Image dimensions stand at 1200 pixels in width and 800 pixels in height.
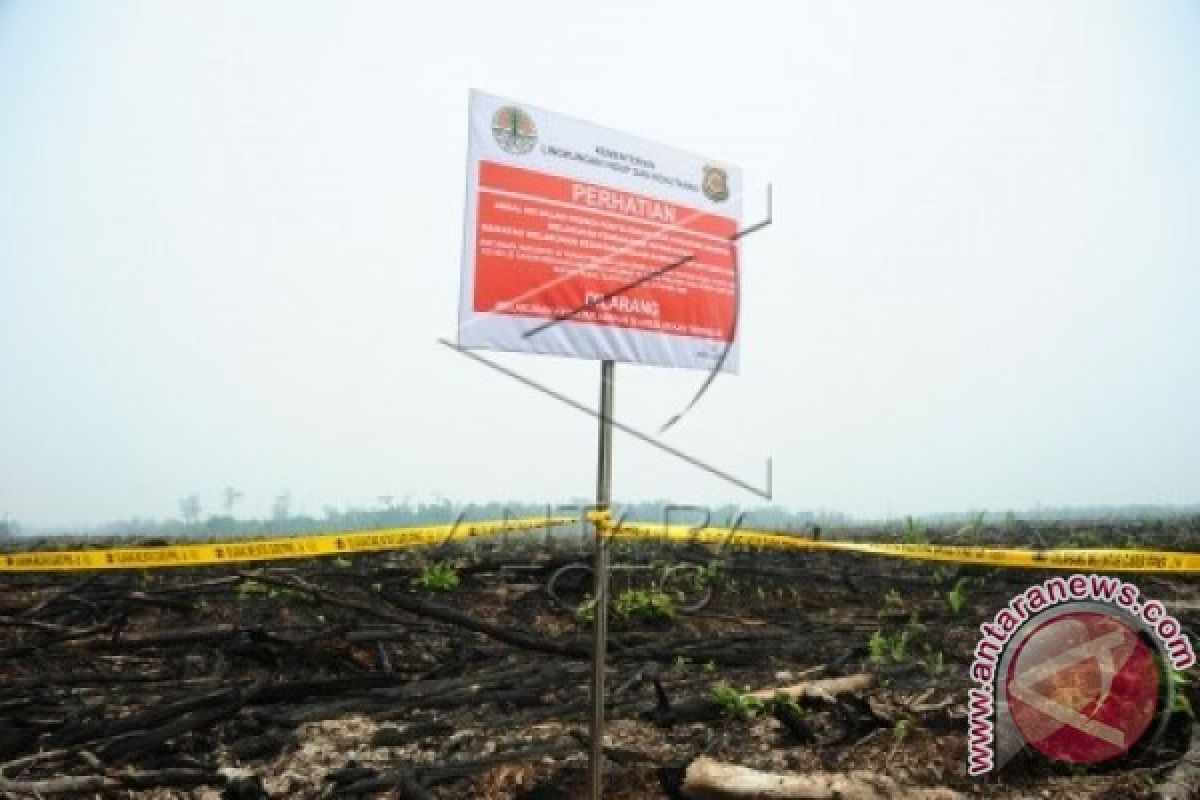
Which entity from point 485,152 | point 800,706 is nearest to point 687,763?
point 800,706

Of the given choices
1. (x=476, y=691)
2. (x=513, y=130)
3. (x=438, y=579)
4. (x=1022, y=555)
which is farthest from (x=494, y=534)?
(x=513, y=130)

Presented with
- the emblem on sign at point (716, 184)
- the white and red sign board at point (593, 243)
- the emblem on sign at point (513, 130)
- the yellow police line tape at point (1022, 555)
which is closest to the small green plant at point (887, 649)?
the yellow police line tape at point (1022, 555)

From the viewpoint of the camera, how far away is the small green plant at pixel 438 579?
29.9 ft

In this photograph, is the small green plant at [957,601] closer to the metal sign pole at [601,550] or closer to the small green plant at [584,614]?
the small green plant at [584,614]

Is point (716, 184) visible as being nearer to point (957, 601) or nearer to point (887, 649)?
point (887, 649)

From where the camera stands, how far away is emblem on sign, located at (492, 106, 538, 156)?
305cm

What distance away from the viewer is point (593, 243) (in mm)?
3232

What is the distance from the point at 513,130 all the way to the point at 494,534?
755cm

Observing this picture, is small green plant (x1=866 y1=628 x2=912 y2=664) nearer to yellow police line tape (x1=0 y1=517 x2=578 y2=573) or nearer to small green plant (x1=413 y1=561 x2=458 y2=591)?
yellow police line tape (x1=0 y1=517 x2=578 y2=573)

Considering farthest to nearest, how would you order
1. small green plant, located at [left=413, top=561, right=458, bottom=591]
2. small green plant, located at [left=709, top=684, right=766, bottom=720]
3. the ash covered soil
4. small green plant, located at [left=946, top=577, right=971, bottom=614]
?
small green plant, located at [left=413, top=561, right=458, bottom=591] < small green plant, located at [left=946, top=577, right=971, bottom=614] < small green plant, located at [left=709, top=684, right=766, bottom=720] < the ash covered soil

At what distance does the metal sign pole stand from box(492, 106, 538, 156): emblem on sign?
3.44ft

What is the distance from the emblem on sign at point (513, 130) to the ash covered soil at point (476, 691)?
3469 mm

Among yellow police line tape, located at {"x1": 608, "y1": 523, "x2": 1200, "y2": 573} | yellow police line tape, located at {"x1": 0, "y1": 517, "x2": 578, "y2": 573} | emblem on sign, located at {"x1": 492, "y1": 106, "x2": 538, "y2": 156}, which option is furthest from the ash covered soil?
emblem on sign, located at {"x1": 492, "y1": 106, "x2": 538, "y2": 156}

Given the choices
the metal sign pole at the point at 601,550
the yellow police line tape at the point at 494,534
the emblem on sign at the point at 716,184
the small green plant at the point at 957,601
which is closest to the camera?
the metal sign pole at the point at 601,550
